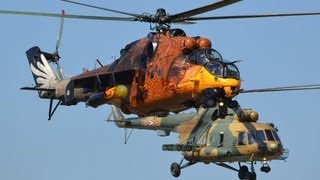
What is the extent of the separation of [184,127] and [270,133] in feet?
14.7

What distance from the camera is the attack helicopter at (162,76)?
22781 mm

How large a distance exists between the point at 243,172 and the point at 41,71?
451 inches

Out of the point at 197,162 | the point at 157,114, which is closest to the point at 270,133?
the point at 197,162

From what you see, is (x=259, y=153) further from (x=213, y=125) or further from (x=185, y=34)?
(x=185, y=34)

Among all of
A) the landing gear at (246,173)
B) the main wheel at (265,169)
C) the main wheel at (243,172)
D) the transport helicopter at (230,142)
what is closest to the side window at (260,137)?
the transport helicopter at (230,142)

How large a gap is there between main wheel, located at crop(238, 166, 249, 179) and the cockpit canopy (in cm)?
1379

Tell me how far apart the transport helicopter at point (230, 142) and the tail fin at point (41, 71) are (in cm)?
746

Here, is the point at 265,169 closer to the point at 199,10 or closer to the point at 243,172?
the point at 243,172

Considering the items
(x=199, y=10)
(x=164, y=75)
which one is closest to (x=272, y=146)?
(x=164, y=75)

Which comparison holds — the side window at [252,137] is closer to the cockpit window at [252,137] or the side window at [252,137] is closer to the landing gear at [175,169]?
the cockpit window at [252,137]

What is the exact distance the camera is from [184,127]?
38.1 metres

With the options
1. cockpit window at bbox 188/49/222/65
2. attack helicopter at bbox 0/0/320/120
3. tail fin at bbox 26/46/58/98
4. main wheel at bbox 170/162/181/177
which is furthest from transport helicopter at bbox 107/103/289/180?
cockpit window at bbox 188/49/222/65

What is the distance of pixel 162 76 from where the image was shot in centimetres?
2420

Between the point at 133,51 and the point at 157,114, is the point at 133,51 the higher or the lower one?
the higher one
